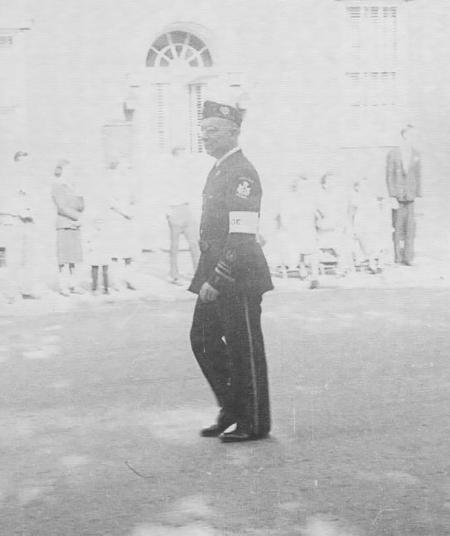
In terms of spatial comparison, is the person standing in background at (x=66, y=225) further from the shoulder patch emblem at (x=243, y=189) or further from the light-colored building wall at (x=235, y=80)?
the shoulder patch emblem at (x=243, y=189)

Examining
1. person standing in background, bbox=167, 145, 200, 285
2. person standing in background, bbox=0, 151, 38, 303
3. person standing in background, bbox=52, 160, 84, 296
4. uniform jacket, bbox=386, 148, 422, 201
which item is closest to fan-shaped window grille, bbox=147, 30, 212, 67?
person standing in background, bbox=167, 145, 200, 285

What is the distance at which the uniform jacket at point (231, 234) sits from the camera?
15.4ft

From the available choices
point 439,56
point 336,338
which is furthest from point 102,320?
point 439,56

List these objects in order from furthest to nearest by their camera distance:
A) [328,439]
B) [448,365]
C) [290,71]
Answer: [290,71] < [448,365] < [328,439]

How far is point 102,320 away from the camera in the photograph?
27.7ft

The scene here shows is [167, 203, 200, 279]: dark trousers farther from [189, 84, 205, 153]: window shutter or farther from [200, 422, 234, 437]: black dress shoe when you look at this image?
[200, 422, 234, 437]: black dress shoe

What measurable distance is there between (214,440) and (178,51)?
8395 mm

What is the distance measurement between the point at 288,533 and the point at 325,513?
0.23m

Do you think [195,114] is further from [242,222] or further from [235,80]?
[242,222]

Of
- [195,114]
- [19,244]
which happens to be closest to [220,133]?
[19,244]

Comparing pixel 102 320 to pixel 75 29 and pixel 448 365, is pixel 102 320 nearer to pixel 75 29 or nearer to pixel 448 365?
pixel 448 365

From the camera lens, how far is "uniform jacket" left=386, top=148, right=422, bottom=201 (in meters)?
11.9

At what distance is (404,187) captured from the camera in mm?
11922

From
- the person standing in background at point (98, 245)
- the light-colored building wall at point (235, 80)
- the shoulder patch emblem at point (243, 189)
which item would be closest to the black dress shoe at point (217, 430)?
the shoulder patch emblem at point (243, 189)
